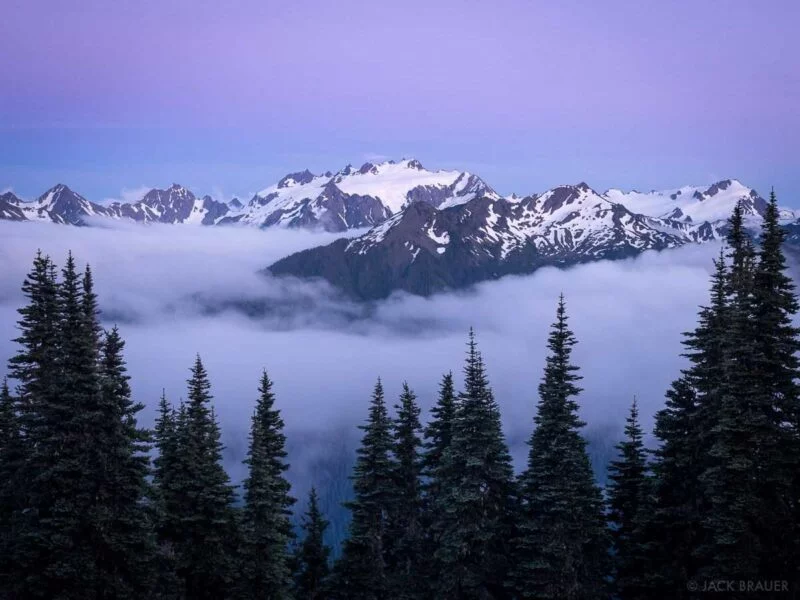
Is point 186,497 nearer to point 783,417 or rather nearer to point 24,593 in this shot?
point 24,593

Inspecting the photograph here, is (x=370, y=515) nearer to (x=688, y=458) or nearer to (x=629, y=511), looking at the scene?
(x=629, y=511)

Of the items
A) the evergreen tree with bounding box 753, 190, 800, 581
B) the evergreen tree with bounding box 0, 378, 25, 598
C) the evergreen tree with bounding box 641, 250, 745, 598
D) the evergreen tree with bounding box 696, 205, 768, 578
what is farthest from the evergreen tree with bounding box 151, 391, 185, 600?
the evergreen tree with bounding box 753, 190, 800, 581

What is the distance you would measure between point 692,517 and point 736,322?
9.93 m

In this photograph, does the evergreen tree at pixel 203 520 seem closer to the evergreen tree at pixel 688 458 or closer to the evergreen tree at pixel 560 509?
the evergreen tree at pixel 560 509

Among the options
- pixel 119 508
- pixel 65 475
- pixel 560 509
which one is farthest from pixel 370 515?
pixel 65 475

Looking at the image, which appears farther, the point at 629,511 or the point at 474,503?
the point at 629,511

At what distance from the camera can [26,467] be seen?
29.9 meters

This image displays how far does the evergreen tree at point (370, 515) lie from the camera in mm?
42375

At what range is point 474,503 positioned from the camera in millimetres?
36875

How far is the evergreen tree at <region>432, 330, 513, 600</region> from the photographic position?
1436 inches

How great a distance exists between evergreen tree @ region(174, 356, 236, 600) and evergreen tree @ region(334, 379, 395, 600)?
830 cm

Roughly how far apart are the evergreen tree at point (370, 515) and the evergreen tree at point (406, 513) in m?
0.71

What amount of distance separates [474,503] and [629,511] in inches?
483

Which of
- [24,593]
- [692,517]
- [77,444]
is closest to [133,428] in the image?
[77,444]
